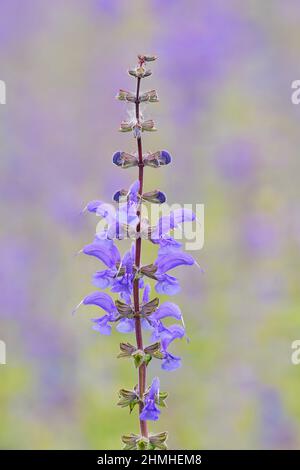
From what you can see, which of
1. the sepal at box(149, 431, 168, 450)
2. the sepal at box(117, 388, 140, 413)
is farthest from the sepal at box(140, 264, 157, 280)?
the sepal at box(149, 431, 168, 450)

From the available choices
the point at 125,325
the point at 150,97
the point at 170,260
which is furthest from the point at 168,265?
the point at 150,97

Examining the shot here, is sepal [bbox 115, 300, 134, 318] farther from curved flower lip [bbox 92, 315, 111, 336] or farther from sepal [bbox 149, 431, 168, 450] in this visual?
sepal [bbox 149, 431, 168, 450]

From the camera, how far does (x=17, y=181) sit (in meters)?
6.06

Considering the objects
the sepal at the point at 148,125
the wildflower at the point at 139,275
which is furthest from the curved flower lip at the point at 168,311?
the sepal at the point at 148,125

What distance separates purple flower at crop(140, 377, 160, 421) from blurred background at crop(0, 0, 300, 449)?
2309mm

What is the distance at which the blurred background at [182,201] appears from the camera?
15.5 ft

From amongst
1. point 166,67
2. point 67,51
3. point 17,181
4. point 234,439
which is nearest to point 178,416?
point 234,439

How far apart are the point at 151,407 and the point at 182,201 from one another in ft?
11.9

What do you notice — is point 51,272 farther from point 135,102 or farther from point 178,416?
point 135,102

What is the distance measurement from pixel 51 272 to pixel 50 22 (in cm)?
441

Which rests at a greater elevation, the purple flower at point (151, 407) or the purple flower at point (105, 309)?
the purple flower at point (105, 309)

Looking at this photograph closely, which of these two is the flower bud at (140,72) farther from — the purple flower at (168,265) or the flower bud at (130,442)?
the flower bud at (130,442)

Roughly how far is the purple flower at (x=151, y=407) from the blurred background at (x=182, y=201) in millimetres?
2309

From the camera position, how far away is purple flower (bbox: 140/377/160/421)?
86.0 inches
